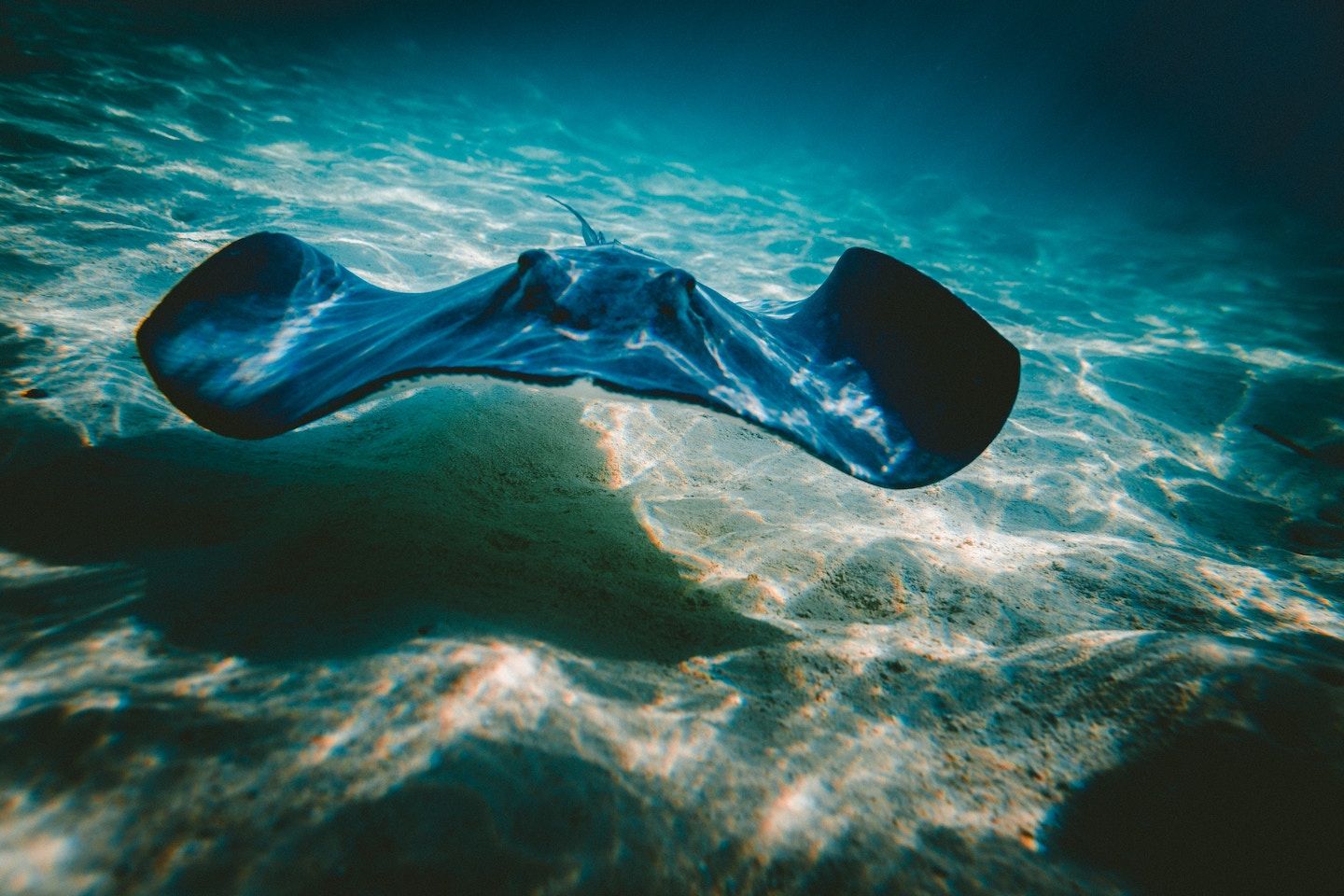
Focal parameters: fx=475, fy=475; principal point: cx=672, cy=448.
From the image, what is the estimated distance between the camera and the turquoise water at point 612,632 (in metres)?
1.07

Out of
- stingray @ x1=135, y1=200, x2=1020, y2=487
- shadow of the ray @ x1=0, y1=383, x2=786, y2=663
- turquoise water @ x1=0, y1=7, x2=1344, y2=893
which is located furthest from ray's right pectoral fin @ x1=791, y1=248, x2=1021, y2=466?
shadow of the ray @ x1=0, y1=383, x2=786, y2=663

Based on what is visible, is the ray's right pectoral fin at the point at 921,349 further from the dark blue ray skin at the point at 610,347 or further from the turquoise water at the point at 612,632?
the turquoise water at the point at 612,632

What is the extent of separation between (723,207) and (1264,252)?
1767cm

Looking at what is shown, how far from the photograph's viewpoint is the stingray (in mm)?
1876

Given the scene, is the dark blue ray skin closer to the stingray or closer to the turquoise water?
the stingray

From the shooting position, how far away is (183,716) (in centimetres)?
120

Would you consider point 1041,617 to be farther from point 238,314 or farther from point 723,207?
point 723,207

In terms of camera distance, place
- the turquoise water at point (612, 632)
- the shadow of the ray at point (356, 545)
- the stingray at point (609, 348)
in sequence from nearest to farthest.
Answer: the turquoise water at point (612, 632) < the shadow of the ray at point (356, 545) < the stingray at point (609, 348)

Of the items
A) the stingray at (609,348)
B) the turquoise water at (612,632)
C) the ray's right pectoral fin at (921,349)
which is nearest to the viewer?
the turquoise water at (612,632)

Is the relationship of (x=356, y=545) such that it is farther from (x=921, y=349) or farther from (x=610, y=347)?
(x=921, y=349)

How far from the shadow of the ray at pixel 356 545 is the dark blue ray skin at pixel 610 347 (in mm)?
494

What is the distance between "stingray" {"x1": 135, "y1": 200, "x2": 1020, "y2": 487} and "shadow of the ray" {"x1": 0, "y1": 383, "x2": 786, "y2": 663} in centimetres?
49

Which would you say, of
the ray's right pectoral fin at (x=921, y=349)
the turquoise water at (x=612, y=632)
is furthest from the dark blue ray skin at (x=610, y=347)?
the turquoise water at (x=612, y=632)

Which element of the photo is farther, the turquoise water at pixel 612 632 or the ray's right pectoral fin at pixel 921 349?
the ray's right pectoral fin at pixel 921 349
